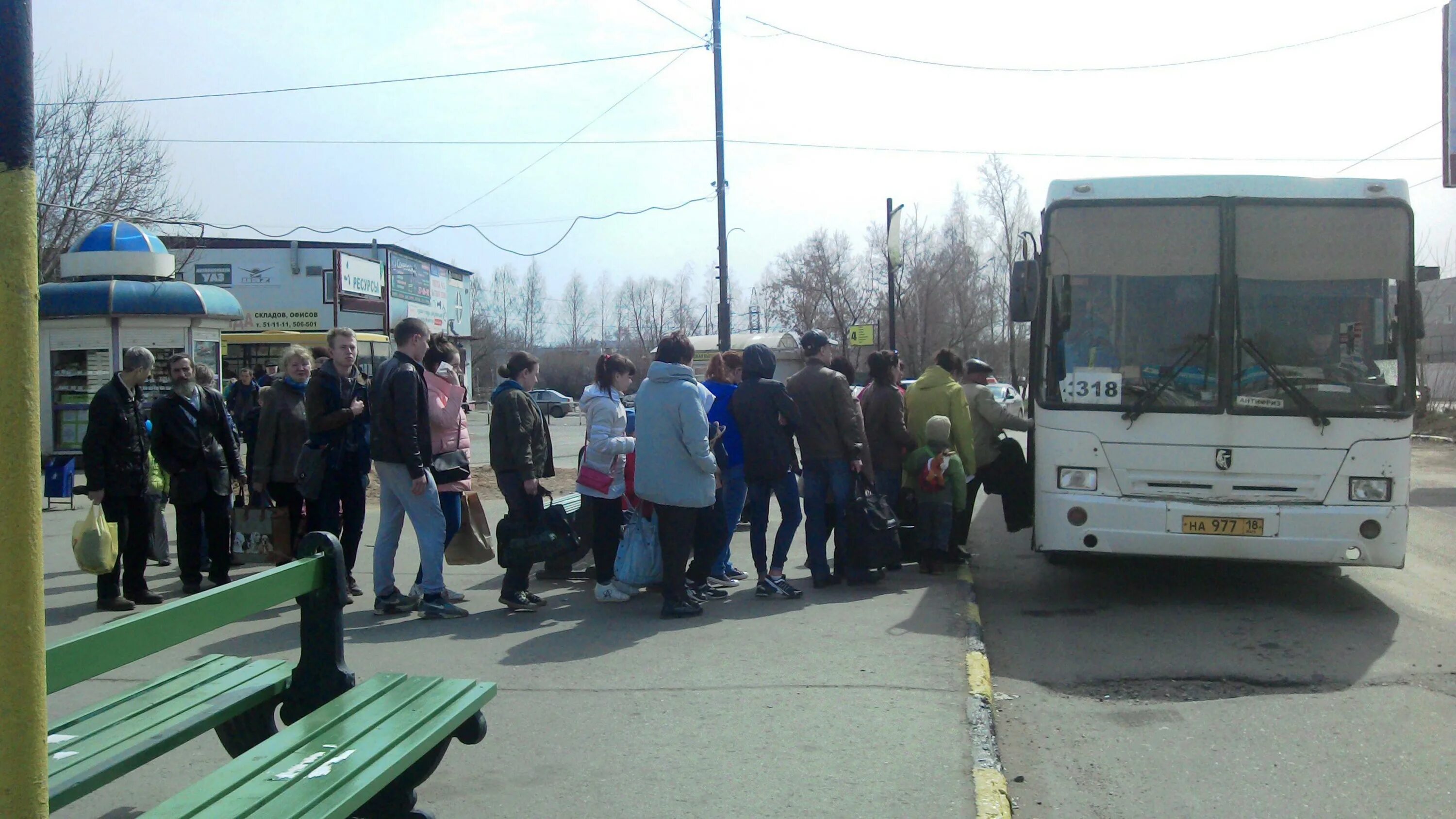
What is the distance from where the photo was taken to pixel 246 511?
8281mm

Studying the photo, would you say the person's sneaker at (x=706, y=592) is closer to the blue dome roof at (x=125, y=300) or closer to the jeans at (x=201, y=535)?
the jeans at (x=201, y=535)

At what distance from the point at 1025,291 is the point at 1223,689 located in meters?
3.11

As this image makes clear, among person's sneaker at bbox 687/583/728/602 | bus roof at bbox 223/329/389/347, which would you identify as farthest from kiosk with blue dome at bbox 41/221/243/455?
bus roof at bbox 223/329/389/347

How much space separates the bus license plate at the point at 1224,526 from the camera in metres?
7.08

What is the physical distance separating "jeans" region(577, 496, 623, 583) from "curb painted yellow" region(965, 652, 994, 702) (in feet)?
8.73

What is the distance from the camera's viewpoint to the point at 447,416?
7246mm

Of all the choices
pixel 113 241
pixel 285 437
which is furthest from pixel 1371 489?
pixel 113 241

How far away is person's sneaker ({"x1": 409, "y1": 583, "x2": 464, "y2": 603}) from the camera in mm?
7273

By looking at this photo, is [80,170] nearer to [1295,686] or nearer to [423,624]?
[423,624]

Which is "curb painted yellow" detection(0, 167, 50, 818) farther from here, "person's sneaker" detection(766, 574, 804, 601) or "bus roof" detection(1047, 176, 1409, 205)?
"bus roof" detection(1047, 176, 1409, 205)

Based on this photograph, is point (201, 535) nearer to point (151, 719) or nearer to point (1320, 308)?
point (151, 719)

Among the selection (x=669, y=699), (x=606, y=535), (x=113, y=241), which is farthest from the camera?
(x=113, y=241)

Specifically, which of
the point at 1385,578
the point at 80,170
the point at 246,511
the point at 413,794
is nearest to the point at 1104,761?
the point at 413,794

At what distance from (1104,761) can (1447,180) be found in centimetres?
1865
